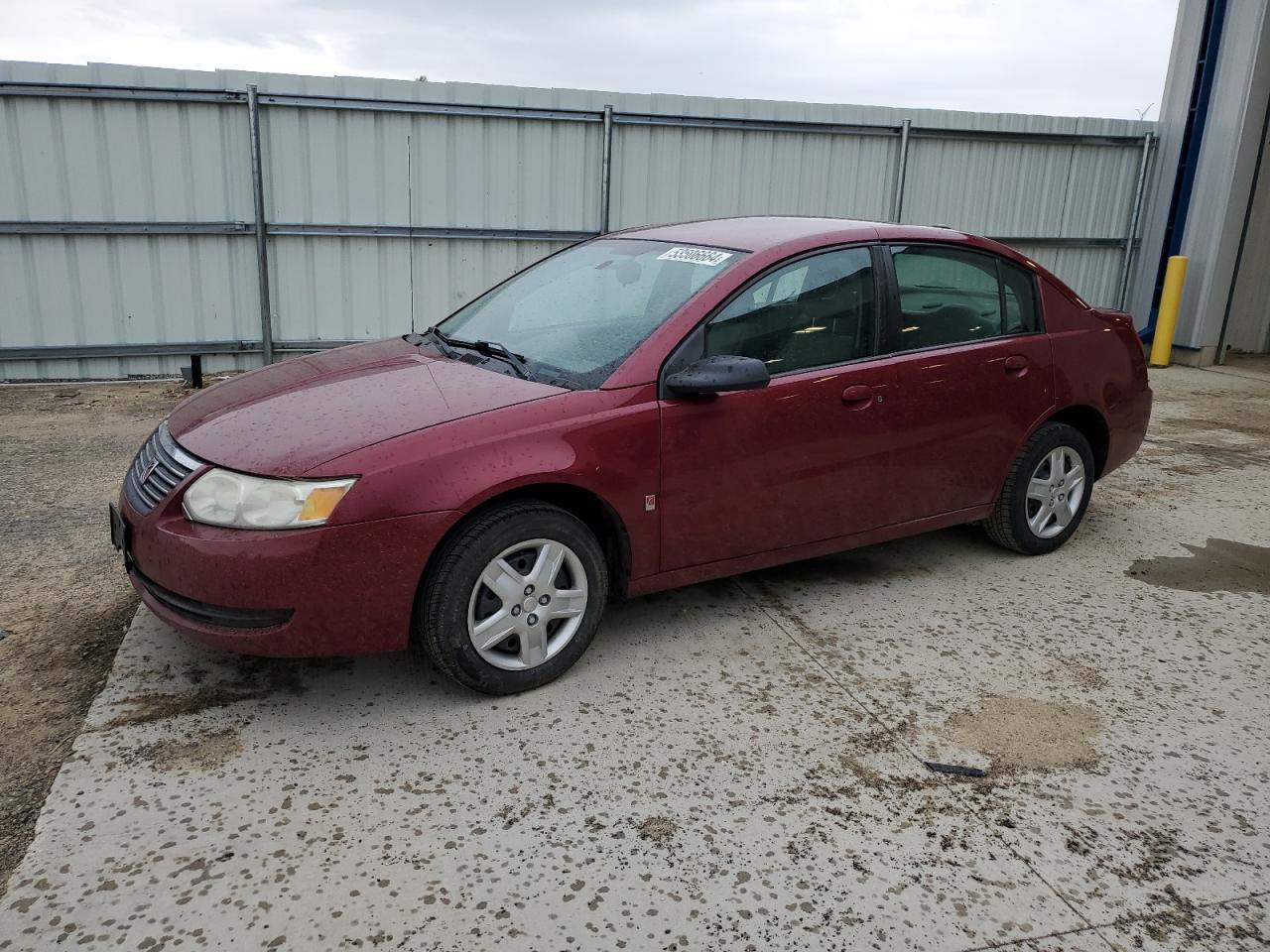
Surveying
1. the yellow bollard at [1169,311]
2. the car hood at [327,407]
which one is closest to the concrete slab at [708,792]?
the car hood at [327,407]

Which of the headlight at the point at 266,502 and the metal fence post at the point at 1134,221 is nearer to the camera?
the headlight at the point at 266,502

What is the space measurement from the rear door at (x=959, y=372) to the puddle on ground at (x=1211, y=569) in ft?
2.96

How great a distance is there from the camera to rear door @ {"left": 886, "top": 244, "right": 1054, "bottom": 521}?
414 centimetres

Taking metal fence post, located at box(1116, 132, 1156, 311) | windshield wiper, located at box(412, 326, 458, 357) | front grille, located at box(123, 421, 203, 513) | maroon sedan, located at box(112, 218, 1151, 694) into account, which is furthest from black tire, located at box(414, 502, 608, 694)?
metal fence post, located at box(1116, 132, 1156, 311)

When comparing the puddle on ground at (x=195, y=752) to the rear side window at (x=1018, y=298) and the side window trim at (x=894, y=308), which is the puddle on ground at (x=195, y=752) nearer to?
the side window trim at (x=894, y=308)

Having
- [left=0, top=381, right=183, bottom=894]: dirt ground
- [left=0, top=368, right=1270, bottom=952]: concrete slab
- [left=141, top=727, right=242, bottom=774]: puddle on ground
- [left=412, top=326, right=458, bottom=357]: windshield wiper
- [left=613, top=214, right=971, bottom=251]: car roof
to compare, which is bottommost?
[left=0, top=381, right=183, bottom=894]: dirt ground

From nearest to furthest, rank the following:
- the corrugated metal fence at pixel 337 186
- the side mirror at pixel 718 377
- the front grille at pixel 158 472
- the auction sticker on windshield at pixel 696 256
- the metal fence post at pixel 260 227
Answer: the front grille at pixel 158 472
the side mirror at pixel 718 377
the auction sticker on windshield at pixel 696 256
the corrugated metal fence at pixel 337 186
the metal fence post at pixel 260 227

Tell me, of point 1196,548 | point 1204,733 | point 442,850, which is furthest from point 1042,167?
point 442,850

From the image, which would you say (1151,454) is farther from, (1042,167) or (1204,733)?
(1042,167)

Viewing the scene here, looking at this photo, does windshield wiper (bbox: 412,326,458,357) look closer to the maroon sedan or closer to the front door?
the maroon sedan

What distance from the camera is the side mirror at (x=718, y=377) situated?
3.47 m

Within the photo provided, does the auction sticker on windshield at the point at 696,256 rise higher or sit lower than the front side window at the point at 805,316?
higher

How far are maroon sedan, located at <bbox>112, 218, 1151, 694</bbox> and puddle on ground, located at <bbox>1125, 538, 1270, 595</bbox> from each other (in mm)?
476

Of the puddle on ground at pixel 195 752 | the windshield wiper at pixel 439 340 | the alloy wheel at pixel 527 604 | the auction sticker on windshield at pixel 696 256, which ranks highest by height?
the auction sticker on windshield at pixel 696 256
